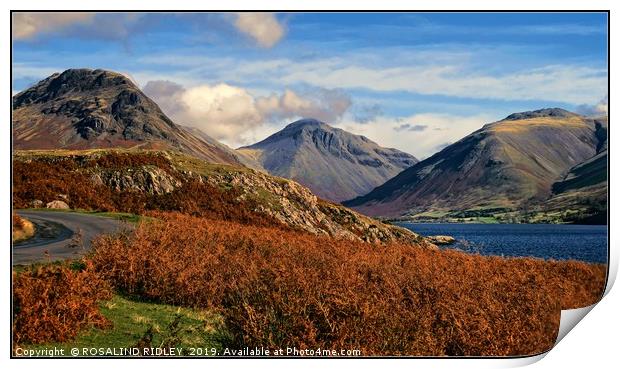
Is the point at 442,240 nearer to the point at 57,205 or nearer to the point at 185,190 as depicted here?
the point at 185,190

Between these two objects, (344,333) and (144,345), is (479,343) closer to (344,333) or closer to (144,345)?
(344,333)

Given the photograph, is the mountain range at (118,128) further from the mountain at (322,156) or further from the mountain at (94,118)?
the mountain at (322,156)

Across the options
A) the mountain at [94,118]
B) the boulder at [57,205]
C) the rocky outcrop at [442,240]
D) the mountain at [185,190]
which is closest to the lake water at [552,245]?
the rocky outcrop at [442,240]

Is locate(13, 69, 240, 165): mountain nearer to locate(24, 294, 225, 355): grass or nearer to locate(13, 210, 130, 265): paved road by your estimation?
locate(13, 210, 130, 265): paved road

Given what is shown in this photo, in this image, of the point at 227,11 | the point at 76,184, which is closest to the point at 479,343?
the point at 227,11

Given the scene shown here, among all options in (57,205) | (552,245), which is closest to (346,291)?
(57,205)
